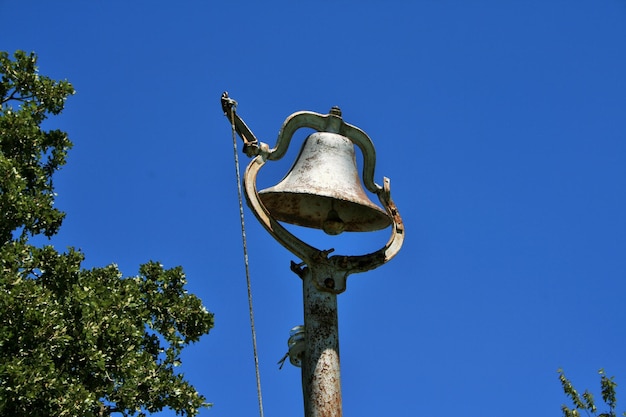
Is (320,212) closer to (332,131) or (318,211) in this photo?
(318,211)

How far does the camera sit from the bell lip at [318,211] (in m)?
8.03

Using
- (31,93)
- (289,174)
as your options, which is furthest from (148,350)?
(289,174)

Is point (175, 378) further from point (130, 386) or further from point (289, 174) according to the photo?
point (289, 174)

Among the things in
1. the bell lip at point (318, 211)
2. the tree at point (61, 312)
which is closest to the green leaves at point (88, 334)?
the tree at point (61, 312)

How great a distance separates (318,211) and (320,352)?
5.31 feet

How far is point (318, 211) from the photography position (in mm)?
8094

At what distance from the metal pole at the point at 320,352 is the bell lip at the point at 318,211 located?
1.05m

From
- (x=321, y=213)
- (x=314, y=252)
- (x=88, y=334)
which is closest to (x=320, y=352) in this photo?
(x=314, y=252)

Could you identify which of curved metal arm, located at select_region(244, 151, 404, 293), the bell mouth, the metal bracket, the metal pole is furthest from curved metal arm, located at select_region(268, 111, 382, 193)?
the metal pole

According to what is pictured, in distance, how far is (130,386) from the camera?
34.2ft

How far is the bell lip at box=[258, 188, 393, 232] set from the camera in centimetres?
803

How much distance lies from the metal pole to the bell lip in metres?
1.05

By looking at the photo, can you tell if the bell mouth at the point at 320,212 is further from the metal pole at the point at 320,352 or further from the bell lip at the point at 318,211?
the metal pole at the point at 320,352

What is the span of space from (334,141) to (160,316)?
4394 millimetres
